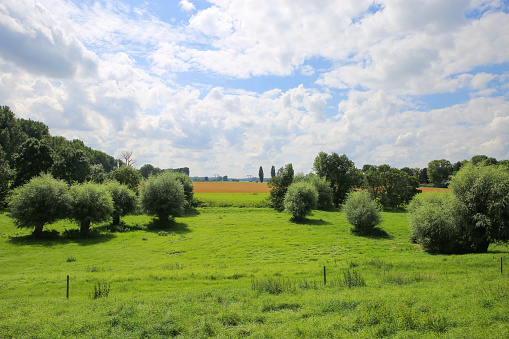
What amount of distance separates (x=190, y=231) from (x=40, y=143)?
46.1 metres

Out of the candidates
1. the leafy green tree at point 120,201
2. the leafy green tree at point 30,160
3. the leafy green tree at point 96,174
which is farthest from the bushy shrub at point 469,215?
the leafy green tree at point 96,174

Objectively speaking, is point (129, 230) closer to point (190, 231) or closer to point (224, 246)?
point (190, 231)

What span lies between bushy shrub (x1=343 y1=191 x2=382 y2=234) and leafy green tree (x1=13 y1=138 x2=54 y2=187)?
62.6 m

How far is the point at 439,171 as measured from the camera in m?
143

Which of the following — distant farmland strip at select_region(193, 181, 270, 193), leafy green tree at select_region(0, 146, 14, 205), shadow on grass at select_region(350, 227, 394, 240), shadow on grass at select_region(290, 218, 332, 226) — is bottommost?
shadow on grass at select_region(350, 227, 394, 240)

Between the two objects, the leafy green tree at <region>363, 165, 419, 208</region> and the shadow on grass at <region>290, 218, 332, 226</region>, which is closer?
the shadow on grass at <region>290, 218, 332, 226</region>

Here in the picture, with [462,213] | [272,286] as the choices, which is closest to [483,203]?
[462,213]

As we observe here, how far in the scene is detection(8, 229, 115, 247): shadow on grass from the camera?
30.7 metres

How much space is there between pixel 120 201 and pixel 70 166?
3452 cm

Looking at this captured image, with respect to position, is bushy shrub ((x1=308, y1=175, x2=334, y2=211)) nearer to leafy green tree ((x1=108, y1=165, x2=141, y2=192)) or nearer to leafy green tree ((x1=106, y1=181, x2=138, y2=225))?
leafy green tree ((x1=106, y1=181, x2=138, y2=225))

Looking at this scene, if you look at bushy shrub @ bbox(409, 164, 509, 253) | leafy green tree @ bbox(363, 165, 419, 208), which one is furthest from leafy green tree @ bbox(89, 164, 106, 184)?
bushy shrub @ bbox(409, 164, 509, 253)

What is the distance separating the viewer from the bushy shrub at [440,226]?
26781 millimetres

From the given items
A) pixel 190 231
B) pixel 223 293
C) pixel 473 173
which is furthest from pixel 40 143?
pixel 473 173

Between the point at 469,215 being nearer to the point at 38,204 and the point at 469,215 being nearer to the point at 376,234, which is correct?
the point at 376,234
